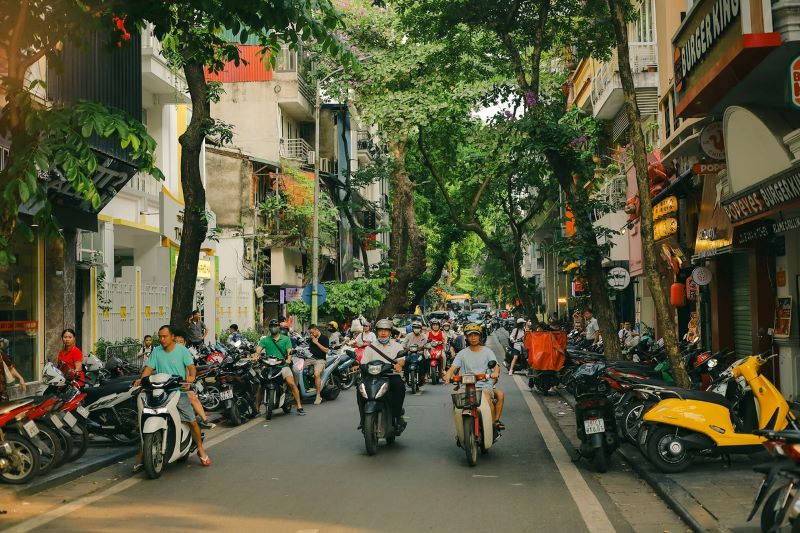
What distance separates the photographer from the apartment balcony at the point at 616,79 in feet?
83.6

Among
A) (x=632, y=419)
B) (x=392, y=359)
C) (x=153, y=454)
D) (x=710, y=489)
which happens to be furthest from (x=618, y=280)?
(x=153, y=454)

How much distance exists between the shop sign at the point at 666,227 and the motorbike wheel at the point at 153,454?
1631 cm

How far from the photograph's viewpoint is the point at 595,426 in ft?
32.3

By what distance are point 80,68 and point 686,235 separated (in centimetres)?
1441

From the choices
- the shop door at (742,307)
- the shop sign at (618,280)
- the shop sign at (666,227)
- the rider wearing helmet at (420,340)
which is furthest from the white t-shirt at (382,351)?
the shop sign at (666,227)

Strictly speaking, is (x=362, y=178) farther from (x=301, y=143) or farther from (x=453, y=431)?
(x=453, y=431)

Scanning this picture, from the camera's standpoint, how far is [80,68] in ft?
53.0

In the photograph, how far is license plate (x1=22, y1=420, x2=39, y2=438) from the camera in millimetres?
9242

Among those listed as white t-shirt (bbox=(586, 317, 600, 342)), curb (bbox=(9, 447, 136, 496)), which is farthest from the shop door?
curb (bbox=(9, 447, 136, 496))

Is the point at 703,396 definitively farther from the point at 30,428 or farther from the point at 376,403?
the point at 30,428

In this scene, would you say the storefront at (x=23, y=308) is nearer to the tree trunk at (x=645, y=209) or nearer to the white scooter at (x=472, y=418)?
the white scooter at (x=472, y=418)

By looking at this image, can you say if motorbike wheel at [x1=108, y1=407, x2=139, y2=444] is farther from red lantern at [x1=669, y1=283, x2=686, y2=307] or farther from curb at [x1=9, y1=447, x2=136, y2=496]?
red lantern at [x1=669, y1=283, x2=686, y2=307]

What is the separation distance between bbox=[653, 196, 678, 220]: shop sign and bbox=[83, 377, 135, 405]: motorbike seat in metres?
14.9

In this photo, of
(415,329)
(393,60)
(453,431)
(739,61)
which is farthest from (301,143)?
(739,61)
